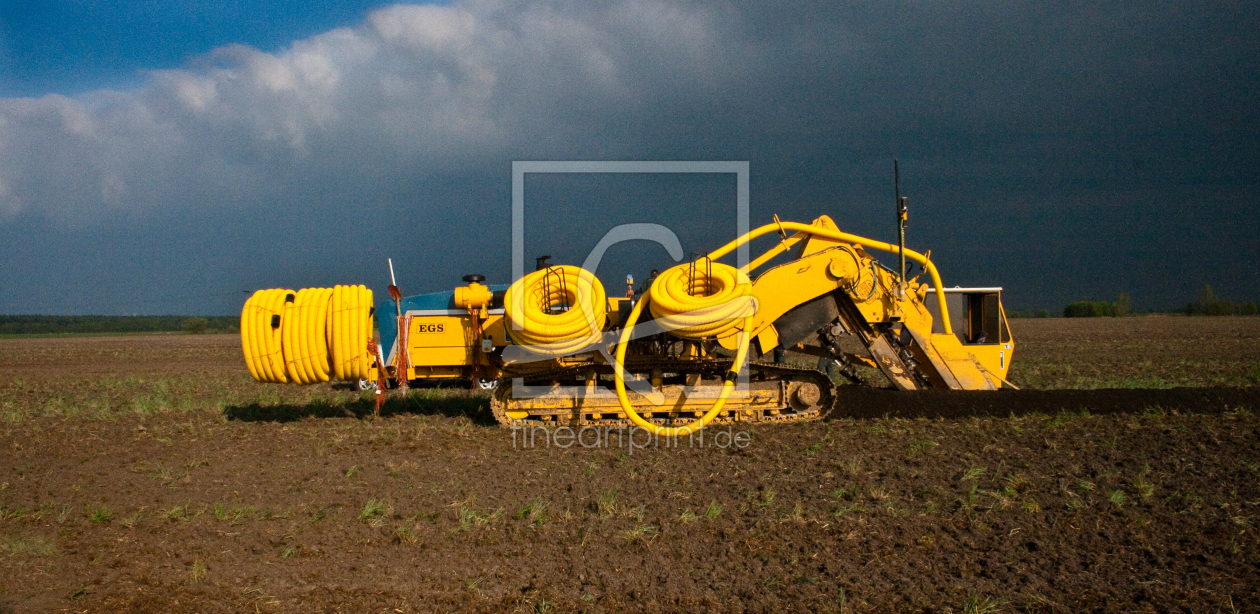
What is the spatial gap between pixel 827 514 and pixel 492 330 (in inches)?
235

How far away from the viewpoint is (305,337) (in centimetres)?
1091

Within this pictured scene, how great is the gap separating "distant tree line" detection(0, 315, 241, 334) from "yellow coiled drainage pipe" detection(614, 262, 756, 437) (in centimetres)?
7629

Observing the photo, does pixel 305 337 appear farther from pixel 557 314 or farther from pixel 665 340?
pixel 665 340

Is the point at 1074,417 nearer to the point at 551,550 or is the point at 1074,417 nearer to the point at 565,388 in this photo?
the point at 565,388

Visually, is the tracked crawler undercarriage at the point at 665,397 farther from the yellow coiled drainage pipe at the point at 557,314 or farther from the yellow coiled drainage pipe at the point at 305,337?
the yellow coiled drainage pipe at the point at 305,337

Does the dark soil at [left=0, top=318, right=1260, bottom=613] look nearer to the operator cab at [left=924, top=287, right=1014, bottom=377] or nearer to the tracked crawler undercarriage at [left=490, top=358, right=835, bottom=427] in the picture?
the tracked crawler undercarriage at [left=490, top=358, right=835, bottom=427]

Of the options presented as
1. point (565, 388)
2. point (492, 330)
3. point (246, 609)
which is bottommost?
point (246, 609)

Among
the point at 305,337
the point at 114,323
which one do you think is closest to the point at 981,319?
the point at 305,337

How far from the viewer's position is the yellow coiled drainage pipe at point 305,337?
35.7 ft

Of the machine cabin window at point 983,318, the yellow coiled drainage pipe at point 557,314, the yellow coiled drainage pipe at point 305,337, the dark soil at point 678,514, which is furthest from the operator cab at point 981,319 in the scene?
the yellow coiled drainage pipe at point 305,337

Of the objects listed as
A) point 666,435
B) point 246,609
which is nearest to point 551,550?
point 246,609

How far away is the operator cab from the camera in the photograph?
1334cm

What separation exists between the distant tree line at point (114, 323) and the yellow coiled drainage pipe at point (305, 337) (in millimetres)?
73222

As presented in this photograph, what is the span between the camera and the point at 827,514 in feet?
22.5
